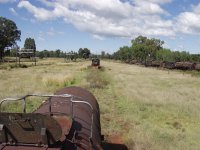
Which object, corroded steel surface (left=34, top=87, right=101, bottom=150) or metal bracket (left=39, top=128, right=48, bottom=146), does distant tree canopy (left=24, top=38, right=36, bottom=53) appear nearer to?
corroded steel surface (left=34, top=87, right=101, bottom=150)

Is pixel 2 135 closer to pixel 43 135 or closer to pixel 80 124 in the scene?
pixel 43 135

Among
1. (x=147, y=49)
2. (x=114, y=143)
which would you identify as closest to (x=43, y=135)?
(x=114, y=143)

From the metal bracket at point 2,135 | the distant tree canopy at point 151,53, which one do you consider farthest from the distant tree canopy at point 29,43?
the metal bracket at point 2,135

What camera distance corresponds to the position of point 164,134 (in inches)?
486

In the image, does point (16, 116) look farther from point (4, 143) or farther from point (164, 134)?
point (164, 134)

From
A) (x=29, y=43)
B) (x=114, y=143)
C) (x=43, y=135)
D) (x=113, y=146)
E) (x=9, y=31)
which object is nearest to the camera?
A: (x=43, y=135)

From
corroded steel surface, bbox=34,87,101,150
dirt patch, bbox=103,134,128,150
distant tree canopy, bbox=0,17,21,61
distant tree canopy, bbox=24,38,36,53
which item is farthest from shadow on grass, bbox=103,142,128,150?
distant tree canopy, bbox=24,38,36,53

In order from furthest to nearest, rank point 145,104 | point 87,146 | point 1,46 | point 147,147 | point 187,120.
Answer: point 1,46 → point 145,104 → point 187,120 → point 147,147 → point 87,146

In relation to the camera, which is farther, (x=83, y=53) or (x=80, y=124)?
(x=83, y=53)

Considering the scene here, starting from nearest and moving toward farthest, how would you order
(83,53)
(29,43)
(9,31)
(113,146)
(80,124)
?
1. (80,124)
2. (113,146)
3. (9,31)
4. (29,43)
5. (83,53)

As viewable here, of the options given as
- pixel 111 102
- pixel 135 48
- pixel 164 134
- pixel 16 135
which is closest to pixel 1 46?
pixel 135 48

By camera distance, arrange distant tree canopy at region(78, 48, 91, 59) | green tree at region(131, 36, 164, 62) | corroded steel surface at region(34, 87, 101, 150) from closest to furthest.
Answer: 1. corroded steel surface at region(34, 87, 101, 150)
2. green tree at region(131, 36, 164, 62)
3. distant tree canopy at region(78, 48, 91, 59)

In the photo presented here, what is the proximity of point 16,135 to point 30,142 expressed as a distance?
0.21m

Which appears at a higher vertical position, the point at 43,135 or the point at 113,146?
the point at 43,135
